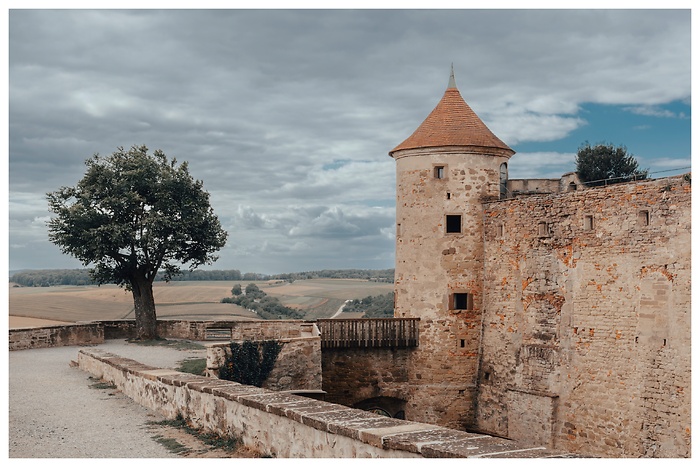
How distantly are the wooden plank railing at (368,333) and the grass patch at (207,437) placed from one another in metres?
13.4

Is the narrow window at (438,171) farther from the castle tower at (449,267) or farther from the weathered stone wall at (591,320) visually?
the weathered stone wall at (591,320)

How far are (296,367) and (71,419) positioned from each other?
8.98 metres

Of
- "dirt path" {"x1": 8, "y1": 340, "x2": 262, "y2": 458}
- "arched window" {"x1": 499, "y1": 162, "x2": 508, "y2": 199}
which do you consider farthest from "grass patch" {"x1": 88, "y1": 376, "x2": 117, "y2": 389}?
"arched window" {"x1": 499, "y1": 162, "x2": 508, "y2": 199}

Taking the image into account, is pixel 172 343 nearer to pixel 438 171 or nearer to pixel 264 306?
pixel 438 171

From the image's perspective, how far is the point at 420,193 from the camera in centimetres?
2555

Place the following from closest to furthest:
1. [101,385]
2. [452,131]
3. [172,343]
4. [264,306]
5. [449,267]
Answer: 1. [101,385]
2. [449,267]
3. [452,131]
4. [172,343]
5. [264,306]

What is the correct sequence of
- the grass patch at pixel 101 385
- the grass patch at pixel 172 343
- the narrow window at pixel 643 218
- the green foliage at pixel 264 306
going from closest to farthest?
the grass patch at pixel 101 385 → the narrow window at pixel 643 218 → the grass patch at pixel 172 343 → the green foliage at pixel 264 306

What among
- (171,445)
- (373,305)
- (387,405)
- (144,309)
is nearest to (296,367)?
(387,405)

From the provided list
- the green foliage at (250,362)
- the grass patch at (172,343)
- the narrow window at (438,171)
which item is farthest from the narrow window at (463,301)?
the grass patch at (172,343)

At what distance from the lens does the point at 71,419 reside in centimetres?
1290

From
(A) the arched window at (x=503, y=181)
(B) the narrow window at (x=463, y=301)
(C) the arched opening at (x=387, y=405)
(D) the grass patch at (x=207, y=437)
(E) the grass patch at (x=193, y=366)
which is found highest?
(A) the arched window at (x=503, y=181)

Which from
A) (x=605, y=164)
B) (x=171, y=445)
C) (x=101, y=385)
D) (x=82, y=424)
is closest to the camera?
(x=171, y=445)

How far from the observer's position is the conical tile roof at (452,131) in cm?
2539

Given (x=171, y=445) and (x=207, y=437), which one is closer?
(x=171, y=445)
